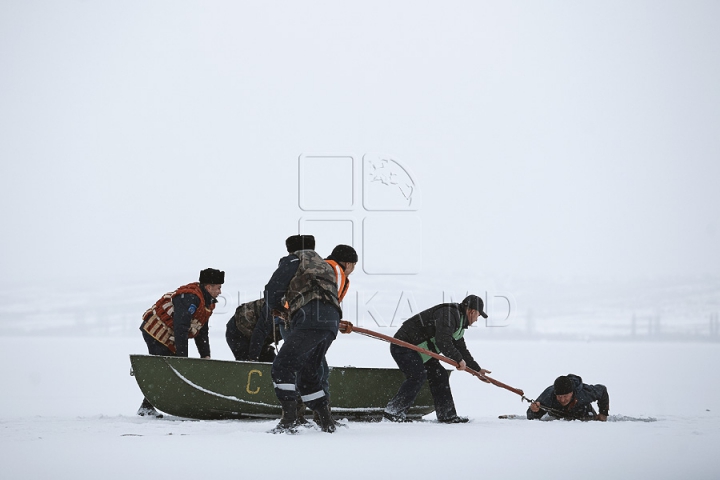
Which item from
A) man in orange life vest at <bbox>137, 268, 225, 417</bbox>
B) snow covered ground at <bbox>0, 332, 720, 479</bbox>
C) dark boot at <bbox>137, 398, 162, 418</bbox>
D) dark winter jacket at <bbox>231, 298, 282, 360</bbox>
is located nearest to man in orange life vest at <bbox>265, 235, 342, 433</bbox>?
snow covered ground at <bbox>0, 332, 720, 479</bbox>

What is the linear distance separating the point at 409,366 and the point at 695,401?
5211 millimetres

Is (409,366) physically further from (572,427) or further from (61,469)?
(61,469)

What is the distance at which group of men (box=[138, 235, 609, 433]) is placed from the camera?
18.1 feet

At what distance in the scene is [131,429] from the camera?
18.9 ft

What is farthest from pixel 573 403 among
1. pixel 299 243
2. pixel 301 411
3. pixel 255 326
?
pixel 299 243

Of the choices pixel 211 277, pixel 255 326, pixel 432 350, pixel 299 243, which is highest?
pixel 299 243

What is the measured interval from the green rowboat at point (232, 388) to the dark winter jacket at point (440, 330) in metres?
0.40

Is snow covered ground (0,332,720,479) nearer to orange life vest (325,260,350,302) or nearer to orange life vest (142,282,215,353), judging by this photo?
orange life vest (142,282,215,353)

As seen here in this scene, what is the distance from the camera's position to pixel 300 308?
5.52 meters

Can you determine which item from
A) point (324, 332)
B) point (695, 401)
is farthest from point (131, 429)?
point (695, 401)

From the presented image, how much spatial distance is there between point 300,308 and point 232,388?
1402 millimetres

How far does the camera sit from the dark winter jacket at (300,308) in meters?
5.50

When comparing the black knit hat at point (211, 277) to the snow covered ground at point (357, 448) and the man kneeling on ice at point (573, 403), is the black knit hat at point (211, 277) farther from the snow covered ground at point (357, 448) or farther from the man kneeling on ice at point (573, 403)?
the man kneeling on ice at point (573, 403)

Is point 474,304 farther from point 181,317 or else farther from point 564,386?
point 181,317
